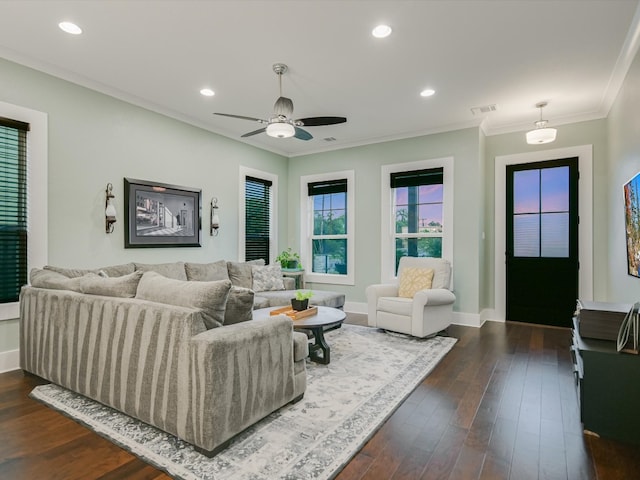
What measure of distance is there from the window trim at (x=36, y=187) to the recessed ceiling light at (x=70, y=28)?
978 millimetres

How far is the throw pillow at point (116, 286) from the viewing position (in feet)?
8.18

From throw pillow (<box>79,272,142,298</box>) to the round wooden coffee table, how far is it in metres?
1.27

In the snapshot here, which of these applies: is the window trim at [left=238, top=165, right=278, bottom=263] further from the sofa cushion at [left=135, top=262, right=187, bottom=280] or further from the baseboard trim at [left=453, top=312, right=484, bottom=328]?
the baseboard trim at [left=453, top=312, right=484, bottom=328]

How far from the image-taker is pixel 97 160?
12.9ft

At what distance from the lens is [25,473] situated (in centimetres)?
180

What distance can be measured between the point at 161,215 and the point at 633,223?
4.98 m

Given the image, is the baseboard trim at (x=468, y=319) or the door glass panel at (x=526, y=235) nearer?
the baseboard trim at (x=468, y=319)

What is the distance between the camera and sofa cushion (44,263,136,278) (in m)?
3.29

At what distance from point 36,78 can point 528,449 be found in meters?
5.11

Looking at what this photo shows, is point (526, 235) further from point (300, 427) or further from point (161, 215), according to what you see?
point (161, 215)

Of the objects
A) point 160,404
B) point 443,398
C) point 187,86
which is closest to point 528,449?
point 443,398

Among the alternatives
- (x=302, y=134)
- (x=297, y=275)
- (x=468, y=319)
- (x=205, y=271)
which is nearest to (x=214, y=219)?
(x=205, y=271)

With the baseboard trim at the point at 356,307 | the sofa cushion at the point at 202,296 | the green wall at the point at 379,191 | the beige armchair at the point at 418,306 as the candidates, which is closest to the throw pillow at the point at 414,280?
the beige armchair at the point at 418,306

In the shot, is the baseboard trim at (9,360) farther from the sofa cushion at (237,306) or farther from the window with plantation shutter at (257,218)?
the window with plantation shutter at (257,218)
